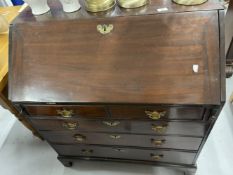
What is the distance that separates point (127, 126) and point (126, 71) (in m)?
0.29

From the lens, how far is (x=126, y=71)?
0.86m

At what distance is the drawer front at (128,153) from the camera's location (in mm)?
1195

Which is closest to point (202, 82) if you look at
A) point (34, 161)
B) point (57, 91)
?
point (57, 91)

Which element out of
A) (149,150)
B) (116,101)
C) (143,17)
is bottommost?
(149,150)

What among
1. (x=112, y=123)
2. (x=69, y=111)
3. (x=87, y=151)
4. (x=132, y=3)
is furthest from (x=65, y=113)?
(x=132, y=3)

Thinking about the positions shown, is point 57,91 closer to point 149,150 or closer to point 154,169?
point 149,150

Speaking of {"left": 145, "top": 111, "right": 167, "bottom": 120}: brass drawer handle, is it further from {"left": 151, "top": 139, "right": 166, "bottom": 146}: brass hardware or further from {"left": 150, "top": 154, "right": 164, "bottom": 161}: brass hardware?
{"left": 150, "top": 154, "right": 164, "bottom": 161}: brass hardware

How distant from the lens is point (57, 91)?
0.92 meters

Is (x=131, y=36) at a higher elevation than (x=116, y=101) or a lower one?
higher

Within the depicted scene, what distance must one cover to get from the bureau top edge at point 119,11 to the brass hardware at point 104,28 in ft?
0.14

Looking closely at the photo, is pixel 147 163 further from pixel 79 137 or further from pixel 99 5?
pixel 99 5

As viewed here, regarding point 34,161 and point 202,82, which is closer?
point 202,82

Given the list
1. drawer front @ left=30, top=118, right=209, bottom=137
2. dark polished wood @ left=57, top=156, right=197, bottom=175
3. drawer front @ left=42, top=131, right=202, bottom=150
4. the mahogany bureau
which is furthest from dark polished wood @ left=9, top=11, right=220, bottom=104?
dark polished wood @ left=57, top=156, right=197, bottom=175

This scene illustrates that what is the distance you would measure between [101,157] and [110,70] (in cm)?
74
